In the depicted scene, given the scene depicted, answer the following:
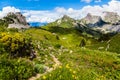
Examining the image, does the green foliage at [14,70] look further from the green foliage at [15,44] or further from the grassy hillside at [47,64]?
the green foliage at [15,44]

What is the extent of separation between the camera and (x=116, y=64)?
30.8 metres

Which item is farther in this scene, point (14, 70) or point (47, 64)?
point (47, 64)

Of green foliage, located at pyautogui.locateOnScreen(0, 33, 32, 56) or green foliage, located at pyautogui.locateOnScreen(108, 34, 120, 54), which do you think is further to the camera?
green foliage, located at pyautogui.locateOnScreen(108, 34, 120, 54)

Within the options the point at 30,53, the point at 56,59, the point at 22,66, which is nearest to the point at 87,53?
the point at 56,59

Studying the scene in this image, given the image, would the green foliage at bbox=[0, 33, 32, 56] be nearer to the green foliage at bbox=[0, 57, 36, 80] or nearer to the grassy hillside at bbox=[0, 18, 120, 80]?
the grassy hillside at bbox=[0, 18, 120, 80]

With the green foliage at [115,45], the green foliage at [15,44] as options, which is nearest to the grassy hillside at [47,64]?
the green foliage at [15,44]

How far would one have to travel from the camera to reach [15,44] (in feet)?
79.4

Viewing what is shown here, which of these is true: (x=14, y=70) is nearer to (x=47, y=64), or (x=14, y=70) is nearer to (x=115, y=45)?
(x=47, y=64)

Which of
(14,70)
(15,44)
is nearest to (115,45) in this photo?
(15,44)

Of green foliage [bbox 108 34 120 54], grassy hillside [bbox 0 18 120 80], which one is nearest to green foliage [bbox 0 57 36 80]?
grassy hillside [bbox 0 18 120 80]

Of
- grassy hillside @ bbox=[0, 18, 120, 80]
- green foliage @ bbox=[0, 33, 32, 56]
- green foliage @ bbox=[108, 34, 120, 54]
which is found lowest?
green foliage @ bbox=[108, 34, 120, 54]

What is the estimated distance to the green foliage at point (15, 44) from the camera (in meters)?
23.2

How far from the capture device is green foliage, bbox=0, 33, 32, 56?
76.2 ft

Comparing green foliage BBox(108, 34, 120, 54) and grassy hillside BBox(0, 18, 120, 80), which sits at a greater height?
grassy hillside BBox(0, 18, 120, 80)
